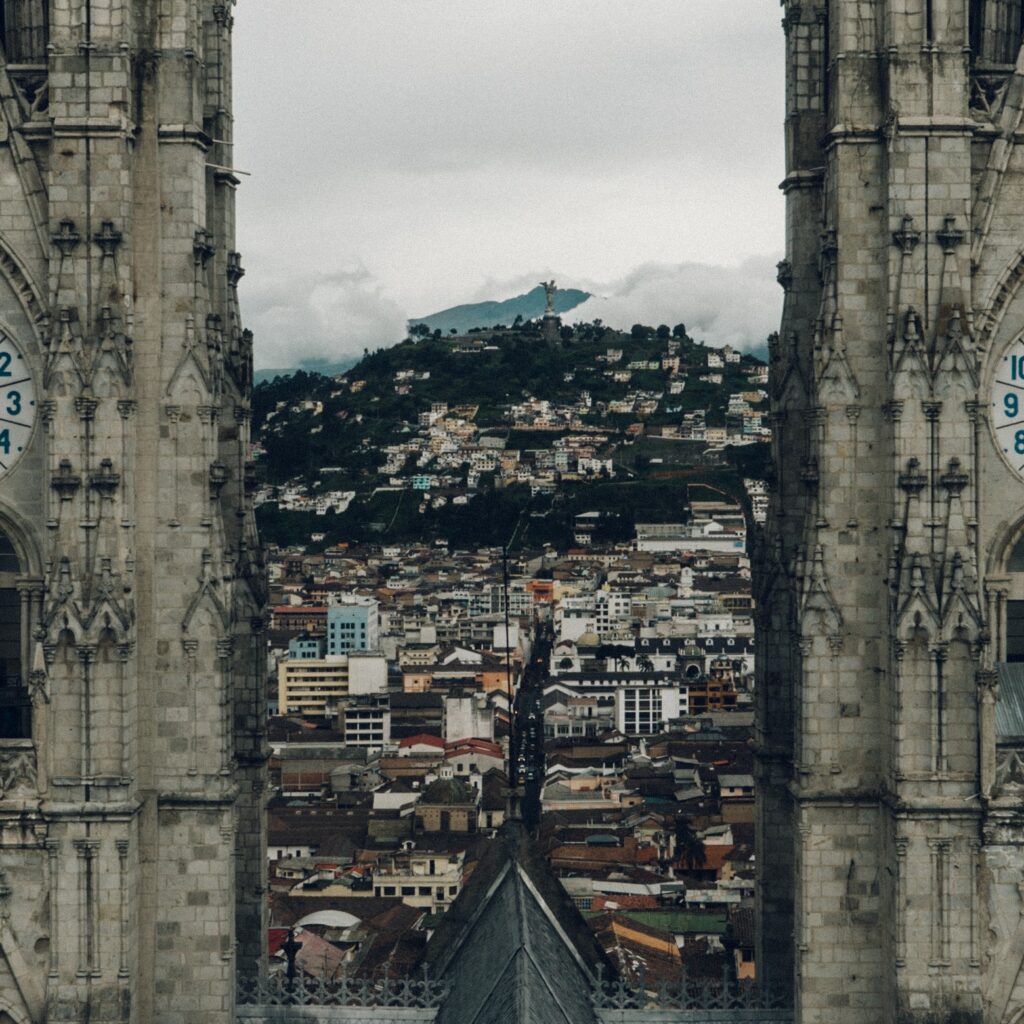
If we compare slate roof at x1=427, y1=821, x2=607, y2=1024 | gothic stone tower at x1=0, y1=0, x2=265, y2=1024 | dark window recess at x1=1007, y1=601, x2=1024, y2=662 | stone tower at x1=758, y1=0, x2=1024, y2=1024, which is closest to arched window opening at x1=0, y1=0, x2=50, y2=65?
gothic stone tower at x1=0, y1=0, x2=265, y2=1024

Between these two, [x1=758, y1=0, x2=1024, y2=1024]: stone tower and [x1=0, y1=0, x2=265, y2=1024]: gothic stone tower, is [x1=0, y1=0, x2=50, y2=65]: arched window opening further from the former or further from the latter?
[x1=758, y1=0, x2=1024, y2=1024]: stone tower

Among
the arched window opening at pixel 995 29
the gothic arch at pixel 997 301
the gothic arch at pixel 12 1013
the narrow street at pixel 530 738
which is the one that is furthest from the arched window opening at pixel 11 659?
the narrow street at pixel 530 738

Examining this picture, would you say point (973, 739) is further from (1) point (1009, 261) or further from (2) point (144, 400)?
(2) point (144, 400)

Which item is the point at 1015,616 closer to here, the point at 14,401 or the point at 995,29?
the point at 995,29

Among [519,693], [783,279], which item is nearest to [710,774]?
[519,693]

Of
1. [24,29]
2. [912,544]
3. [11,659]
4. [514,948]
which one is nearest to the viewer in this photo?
[912,544]

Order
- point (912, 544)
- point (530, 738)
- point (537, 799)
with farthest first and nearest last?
point (530, 738)
point (537, 799)
point (912, 544)

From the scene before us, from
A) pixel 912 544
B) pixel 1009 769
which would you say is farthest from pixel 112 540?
pixel 1009 769
